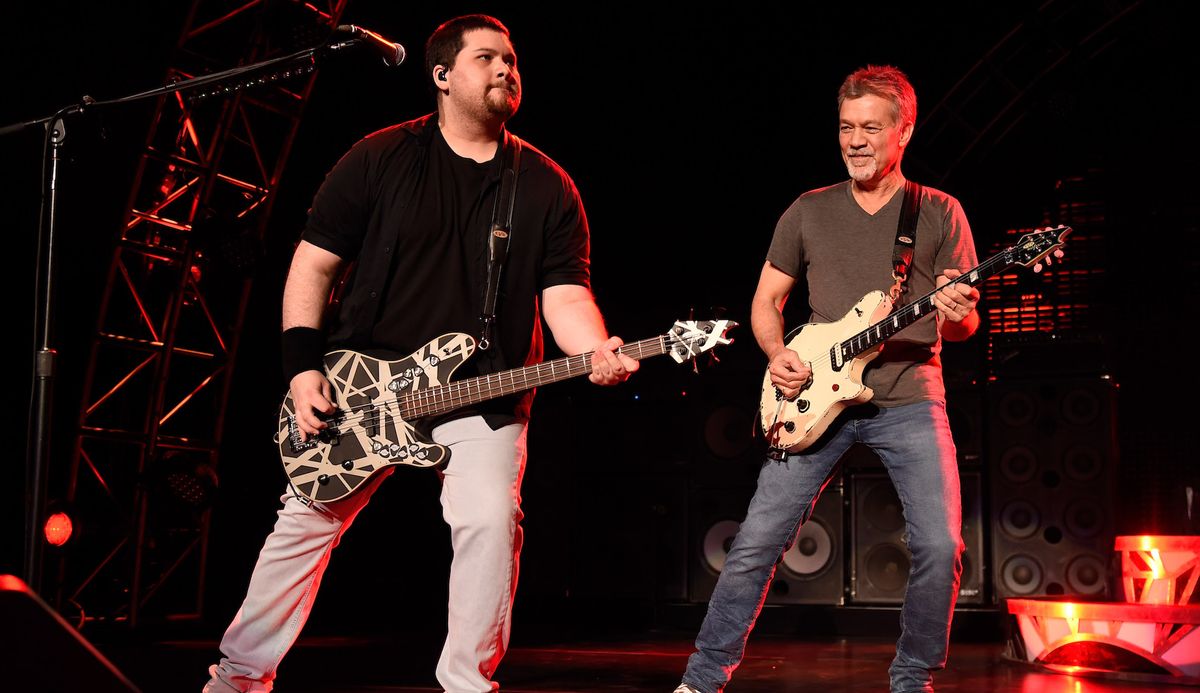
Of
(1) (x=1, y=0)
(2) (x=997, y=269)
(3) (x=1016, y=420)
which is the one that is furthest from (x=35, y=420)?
(3) (x=1016, y=420)

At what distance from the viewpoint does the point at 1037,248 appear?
3.75m

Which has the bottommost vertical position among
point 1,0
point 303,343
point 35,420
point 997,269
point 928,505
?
point 928,505

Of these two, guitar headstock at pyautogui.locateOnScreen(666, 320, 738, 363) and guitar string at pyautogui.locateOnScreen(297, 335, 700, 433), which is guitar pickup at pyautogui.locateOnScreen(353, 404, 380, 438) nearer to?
guitar string at pyautogui.locateOnScreen(297, 335, 700, 433)

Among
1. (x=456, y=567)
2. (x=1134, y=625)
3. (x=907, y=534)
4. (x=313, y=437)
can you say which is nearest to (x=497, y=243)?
(x=313, y=437)

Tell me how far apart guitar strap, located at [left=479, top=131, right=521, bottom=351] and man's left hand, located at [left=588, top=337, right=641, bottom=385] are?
34 cm

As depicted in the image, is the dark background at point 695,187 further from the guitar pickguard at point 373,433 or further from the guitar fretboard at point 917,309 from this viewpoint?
the guitar pickguard at point 373,433

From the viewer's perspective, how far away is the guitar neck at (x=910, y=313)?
3635mm

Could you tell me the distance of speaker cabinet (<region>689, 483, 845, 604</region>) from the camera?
9.13 metres

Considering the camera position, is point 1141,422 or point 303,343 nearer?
point 303,343

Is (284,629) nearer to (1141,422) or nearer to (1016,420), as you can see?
(1016,420)

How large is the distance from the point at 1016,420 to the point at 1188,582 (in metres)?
2.64

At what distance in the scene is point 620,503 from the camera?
998 centimetres

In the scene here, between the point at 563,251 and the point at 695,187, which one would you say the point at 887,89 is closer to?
the point at 563,251

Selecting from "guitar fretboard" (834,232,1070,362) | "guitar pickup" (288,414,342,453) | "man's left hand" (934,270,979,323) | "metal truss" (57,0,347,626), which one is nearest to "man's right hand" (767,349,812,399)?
"guitar fretboard" (834,232,1070,362)
